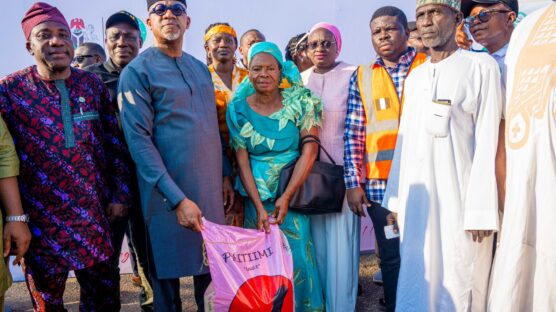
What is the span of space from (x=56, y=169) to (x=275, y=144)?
52.1 inches

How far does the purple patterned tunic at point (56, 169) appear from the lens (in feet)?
8.71

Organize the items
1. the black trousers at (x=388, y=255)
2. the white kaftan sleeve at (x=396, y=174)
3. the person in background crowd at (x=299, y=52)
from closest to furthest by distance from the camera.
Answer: the white kaftan sleeve at (x=396, y=174) → the black trousers at (x=388, y=255) → the person in background crowd at (x=299, y=52)

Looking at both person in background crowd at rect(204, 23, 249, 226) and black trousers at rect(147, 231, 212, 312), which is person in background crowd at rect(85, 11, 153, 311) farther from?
black trousers at rect(147, 231, 212, 312)

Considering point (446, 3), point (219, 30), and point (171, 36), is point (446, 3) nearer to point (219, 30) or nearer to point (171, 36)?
point (171, 36)

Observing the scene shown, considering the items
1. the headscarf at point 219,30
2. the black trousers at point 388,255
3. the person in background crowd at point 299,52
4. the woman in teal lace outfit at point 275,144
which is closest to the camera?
the woman in teal lace outfit at point 275,144

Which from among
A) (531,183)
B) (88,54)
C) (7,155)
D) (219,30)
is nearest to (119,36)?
(219,30)

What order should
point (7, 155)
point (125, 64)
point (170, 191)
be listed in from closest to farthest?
point (7, 155)
point (170, 191)
point (125, 64)

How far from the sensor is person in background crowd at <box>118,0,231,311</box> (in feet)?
8.90

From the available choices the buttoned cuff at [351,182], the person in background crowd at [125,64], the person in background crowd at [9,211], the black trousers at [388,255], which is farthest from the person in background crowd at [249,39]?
the person in background crowd at [9,211]

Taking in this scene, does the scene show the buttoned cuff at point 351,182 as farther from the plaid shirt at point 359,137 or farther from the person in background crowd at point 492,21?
the person in background crowd at point 492,21

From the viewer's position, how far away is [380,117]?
3.33 meters

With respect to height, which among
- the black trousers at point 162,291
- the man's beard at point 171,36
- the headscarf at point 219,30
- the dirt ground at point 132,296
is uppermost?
the headscarf at point 219,30

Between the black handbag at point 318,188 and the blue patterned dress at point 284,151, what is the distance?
6 cm

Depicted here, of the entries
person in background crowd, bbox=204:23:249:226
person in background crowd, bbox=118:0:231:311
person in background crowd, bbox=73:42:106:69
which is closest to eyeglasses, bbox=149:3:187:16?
person in background crowd, bbox=118:0:231:311
